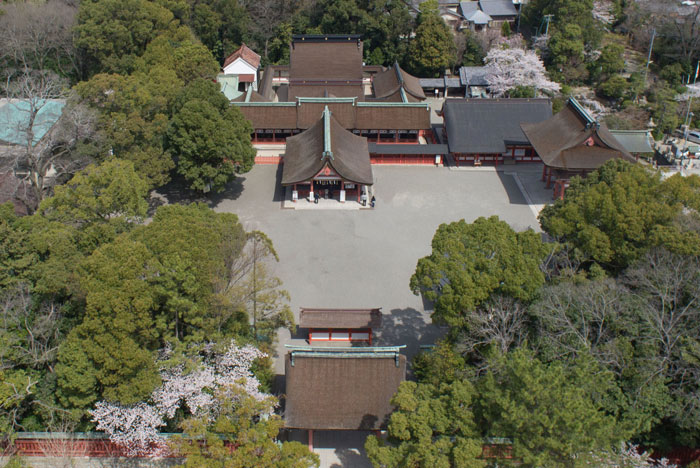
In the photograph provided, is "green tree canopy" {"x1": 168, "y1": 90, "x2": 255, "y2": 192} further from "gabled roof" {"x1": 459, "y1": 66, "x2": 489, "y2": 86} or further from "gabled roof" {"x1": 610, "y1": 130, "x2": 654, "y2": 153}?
"gabled roof" {"x1": 459, "y1": 66, "x2": 489, "y2": 86}

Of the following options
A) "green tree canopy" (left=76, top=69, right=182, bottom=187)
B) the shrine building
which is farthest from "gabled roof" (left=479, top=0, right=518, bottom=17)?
"green tree canopy" (left=76, top=69, right=182, bottom=187)

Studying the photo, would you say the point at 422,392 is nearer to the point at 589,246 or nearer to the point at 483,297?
the point at 483,297

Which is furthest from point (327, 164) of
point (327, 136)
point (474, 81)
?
point (474, 81)

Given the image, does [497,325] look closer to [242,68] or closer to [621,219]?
[621,219]

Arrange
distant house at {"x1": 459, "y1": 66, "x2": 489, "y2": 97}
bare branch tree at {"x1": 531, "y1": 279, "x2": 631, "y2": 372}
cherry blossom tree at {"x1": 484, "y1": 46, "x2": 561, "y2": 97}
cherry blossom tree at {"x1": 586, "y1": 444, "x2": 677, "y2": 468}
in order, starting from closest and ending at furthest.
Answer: cherry blossom tree at {"x1": 586, "y1": 444, "x2": 677, "y2": 468}
bare branch tree at {"x1": 531, "y1": 279, "x2": 631, "y2": 372}
cherry blossom tree at {"x1": 484, "y1": 46, "x2": 561, "y2": 97}
distant house at {"x1": 459, "y1": 66, "x2": 489, "y2": 97}

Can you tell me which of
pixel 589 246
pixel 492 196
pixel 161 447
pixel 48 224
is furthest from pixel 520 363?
pixel 492 196
